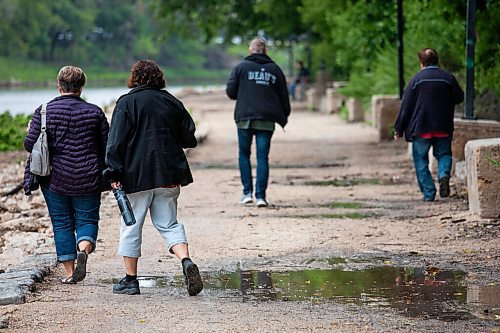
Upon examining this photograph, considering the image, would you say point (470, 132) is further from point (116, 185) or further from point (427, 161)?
point (116, 185)

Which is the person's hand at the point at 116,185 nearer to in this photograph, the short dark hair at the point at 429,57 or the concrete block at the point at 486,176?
the concrete block at the point at 486,176

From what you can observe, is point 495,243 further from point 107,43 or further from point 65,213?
point 107,43

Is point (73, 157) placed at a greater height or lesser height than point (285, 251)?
greater

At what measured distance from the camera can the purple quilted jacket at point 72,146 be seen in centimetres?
855

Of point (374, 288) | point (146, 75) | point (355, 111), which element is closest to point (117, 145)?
point (146, 75)

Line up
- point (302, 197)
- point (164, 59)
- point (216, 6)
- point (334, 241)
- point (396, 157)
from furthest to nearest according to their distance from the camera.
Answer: point (164, 59), point (216, 6), point (396, 157), point (302, 197), point (334, 241)

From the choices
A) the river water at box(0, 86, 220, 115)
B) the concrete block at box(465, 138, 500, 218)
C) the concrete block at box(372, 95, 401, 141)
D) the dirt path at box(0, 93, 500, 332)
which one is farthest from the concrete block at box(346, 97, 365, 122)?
the concrete block at box(465, 138, 500, 218)

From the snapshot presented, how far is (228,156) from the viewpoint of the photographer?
20.7 m

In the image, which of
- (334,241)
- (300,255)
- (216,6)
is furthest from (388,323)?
(216,6)

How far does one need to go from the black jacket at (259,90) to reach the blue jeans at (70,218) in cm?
446

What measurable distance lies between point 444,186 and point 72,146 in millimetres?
5767

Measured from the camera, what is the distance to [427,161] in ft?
43.8

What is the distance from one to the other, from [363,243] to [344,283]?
6.21 feet

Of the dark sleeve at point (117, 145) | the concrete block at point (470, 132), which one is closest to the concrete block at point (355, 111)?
the concrete block at point (470, 132)
